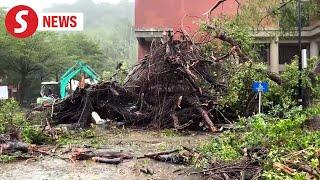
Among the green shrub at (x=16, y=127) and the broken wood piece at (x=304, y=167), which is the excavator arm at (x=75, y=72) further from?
the broken wood piece at (x=304, y=167)

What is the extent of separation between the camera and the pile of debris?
13.4m

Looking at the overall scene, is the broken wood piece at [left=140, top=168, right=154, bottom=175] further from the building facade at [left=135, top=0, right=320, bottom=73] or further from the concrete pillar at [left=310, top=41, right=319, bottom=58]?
the concrete pillar at [left=310, top=41, right=319, bottom=58]

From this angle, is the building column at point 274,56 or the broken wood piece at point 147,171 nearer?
the broken wood piece at point 147,171

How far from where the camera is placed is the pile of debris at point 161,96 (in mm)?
13430

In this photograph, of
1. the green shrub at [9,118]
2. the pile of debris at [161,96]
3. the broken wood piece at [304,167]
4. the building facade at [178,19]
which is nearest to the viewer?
the broken wood piece at [304,167]

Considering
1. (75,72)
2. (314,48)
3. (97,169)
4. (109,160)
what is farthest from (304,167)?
(314,48)

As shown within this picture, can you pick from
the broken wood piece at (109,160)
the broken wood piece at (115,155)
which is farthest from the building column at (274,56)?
the broken wood piece at (109,160)

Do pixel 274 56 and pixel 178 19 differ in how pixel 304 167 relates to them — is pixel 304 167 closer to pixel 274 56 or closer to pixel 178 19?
pixel 274 56

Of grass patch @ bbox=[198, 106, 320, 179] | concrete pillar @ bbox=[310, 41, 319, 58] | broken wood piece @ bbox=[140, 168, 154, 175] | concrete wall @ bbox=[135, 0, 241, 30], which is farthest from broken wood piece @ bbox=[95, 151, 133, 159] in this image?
concrete pillar @ bbox=[310, 41, 319, 58]

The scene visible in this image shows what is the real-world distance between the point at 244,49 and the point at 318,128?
26.0ft

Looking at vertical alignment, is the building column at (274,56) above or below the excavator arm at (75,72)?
above

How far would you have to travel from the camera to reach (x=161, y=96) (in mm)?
13781

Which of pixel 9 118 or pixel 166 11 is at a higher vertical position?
pixel 166 11

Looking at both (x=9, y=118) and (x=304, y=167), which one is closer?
(x=304, y=167)
